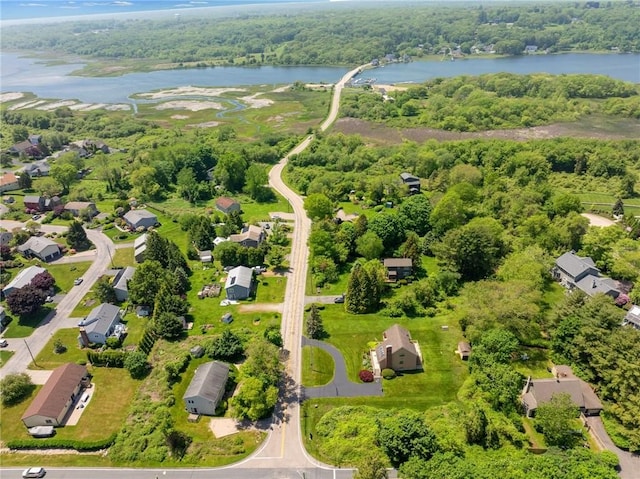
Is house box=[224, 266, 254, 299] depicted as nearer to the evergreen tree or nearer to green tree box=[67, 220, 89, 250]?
the evergreen tree

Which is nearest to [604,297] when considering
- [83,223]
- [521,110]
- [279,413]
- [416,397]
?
[416,397]

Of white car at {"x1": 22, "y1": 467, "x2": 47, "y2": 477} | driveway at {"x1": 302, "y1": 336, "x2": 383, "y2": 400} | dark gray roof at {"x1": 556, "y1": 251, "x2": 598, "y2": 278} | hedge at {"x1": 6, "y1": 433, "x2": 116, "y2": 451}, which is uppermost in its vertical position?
dark gray roof at {"x1": 556, "y1": 251, "x2": 598, "y2": 278}

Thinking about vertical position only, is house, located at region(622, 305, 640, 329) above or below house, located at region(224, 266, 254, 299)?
above

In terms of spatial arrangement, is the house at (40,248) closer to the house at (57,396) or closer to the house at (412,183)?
the house at (57,396)

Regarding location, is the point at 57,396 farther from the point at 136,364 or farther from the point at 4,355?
the point at 4,355

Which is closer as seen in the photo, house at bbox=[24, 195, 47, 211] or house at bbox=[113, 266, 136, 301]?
house at bbox=[113, 266, 136, 301]

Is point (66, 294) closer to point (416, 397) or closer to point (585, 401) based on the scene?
point (416, 397)

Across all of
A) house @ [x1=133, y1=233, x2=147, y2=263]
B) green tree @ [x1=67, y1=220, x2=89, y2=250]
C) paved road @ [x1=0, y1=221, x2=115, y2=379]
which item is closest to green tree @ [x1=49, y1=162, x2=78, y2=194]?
paved road @ [x1=0, y1=221, x2=115, y2=379]
